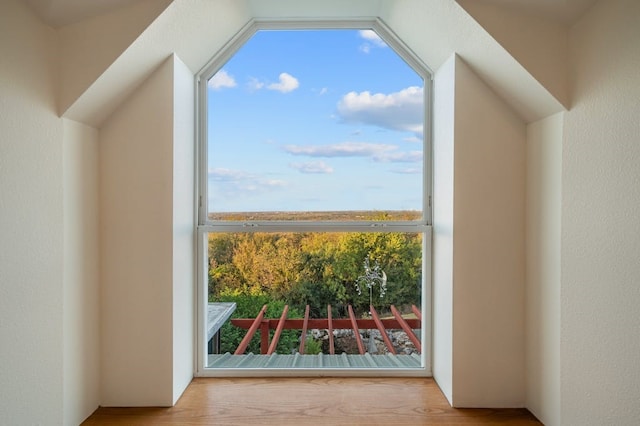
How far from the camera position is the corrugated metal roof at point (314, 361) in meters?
2.25

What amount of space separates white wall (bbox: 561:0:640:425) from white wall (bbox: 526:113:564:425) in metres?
0.05

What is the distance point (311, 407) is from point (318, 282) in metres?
0.66

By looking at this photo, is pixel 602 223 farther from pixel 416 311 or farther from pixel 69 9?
pixel 69 9

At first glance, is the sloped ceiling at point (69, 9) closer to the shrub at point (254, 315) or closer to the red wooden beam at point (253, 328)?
the shrub at point (254, 315)

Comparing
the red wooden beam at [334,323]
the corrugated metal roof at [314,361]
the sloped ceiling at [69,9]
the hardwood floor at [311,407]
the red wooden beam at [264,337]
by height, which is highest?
the sloped ceiling at [69,9]

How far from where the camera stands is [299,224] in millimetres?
2242

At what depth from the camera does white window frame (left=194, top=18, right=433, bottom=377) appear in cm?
221

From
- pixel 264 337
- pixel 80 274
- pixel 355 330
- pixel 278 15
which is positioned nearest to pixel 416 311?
pixel 355 330

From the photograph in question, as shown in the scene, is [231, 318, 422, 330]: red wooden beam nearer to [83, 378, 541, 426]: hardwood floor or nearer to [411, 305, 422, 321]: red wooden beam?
[411, 305, 422, 321]: red wooden beam

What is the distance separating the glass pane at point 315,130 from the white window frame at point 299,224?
3 centimetres

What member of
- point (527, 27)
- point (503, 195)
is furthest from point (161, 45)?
point (503, 195)

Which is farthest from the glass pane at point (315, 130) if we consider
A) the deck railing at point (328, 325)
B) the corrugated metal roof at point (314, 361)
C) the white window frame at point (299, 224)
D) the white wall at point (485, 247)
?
the corrugated metal roof at point (314, 361)

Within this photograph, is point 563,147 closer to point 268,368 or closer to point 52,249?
point 268,368

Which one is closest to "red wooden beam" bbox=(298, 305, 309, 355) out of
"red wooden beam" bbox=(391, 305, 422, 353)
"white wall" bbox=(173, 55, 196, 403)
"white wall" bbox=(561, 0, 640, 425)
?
"red wooden beam" bbox=(391, 305, 422, 353)
